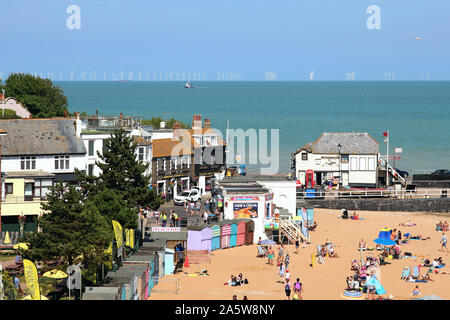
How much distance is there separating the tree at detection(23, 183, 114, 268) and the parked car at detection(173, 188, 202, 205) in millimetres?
25569

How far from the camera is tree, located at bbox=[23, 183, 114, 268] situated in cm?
3047

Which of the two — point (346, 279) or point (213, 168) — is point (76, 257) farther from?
point (213, 168)

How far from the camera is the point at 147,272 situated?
30.6 metres

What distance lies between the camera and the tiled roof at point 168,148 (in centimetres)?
6142

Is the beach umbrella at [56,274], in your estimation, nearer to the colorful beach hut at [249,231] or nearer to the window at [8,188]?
the colorful beach hut at [249,231]

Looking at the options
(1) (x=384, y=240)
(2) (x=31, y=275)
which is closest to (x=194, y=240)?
(1) (x=384, y=240)

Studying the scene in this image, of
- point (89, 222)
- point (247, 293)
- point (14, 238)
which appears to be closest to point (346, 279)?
point (247, 293)

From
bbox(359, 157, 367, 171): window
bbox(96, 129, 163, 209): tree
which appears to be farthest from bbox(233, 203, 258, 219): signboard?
bbox(359, 157, 367, 171): window

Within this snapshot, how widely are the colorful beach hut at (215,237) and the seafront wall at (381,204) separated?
66.1 feet

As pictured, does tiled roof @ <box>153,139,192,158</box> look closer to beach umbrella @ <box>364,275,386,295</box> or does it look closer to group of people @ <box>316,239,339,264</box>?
group of people @ <box>316,239,339,264</box>

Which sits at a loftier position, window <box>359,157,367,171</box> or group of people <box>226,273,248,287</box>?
window <box>359,157,367,171</box>

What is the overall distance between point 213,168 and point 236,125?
119022 mm

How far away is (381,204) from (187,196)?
17205mm

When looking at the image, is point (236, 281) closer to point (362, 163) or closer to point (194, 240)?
point (194, 240)
